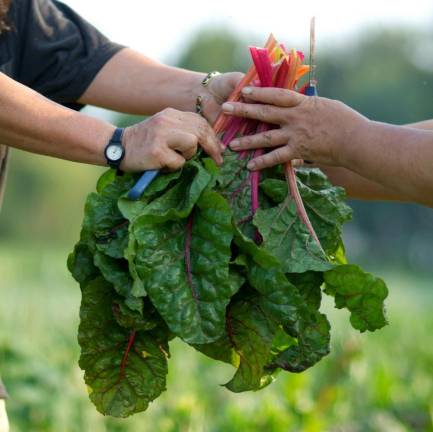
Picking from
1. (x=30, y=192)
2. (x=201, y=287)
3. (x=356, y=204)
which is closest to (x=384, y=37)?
(x=356, y=204)

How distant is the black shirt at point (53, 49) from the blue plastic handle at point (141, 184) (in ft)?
2.78

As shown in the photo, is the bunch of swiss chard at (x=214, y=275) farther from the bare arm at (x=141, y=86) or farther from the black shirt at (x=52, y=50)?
the black shirt at (x=52, y=50)

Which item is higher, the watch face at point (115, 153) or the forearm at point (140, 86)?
the watch face at point (115, 153)

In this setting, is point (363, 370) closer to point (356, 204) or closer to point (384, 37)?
point (356, 204)

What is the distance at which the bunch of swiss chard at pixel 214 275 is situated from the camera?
3.08 m

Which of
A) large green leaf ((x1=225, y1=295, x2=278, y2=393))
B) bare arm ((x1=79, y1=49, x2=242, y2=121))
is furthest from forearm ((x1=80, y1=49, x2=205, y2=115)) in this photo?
large green leaf ((x1=225, y1=295, x2=278, y2=393))

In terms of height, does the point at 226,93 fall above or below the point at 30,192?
above

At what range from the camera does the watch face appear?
3.27 m

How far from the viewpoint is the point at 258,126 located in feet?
11.7

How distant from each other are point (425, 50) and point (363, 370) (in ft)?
301

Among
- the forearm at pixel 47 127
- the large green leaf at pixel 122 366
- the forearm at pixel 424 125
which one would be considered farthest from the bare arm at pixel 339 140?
the large green leaf at pixel 122 366

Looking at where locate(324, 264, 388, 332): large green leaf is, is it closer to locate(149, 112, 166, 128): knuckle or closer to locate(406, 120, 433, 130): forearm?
locate(149, 112, 166, 128): knuckle

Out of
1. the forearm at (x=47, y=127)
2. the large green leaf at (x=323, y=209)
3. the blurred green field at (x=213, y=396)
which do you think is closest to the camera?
the forearm at (x=47, y=127)

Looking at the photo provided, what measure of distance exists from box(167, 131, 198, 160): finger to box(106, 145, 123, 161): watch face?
7.2 inches
